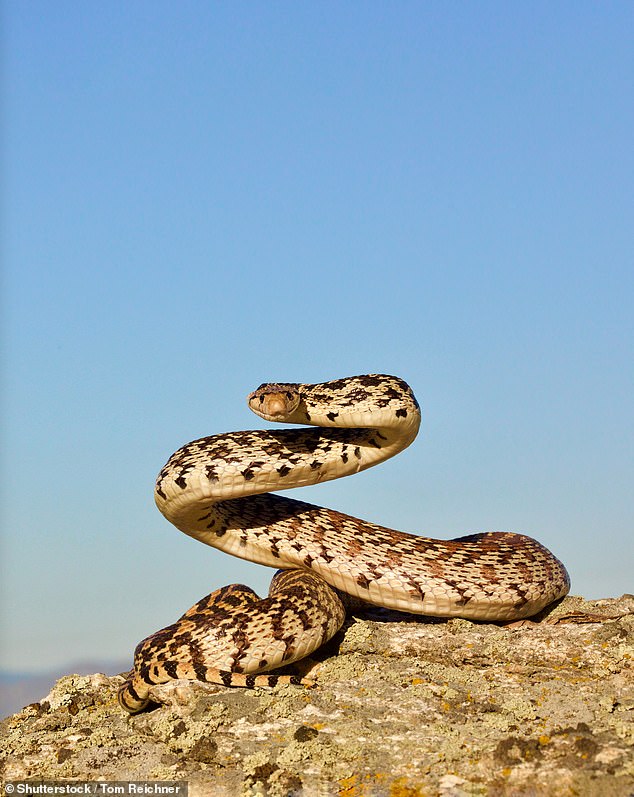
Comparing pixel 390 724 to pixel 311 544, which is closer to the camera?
pixel 390 724

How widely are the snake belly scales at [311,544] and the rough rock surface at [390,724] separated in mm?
450

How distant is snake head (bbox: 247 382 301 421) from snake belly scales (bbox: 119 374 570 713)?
0.05 ft

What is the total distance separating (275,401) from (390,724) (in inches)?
147

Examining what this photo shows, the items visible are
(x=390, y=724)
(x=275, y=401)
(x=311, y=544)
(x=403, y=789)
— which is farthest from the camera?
(x=311, y=544)

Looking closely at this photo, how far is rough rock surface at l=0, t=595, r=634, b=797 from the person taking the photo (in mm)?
6902

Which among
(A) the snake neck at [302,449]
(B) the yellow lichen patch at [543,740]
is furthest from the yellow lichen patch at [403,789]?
(A) the snake neck at [302,449]

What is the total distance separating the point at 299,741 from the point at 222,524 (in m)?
3.82

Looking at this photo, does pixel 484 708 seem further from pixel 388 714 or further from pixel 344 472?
pixel 344 472

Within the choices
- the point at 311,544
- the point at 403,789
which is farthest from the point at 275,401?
the point at 403,789

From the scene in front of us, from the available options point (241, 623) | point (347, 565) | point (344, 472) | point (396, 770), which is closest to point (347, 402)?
point (344, 472)

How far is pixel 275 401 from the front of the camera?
10.1 metres

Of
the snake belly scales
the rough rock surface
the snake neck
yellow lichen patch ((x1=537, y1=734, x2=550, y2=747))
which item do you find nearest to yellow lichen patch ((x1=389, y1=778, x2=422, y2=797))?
the rough rock surface

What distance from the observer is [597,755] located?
672 centimetres

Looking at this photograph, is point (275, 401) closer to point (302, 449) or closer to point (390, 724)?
point (302, 449)
